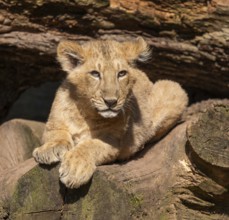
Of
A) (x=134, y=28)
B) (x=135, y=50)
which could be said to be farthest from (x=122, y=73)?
(x=134, y=28)

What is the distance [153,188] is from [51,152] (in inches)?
35.7

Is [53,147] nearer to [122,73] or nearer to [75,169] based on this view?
[75,169]

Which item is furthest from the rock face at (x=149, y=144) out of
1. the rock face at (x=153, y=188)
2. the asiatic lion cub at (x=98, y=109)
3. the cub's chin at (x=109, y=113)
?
the cub's chin at (x=109, y=113)

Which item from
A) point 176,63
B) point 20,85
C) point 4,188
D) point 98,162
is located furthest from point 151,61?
point 4,188

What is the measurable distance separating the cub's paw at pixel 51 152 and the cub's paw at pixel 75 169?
11cm

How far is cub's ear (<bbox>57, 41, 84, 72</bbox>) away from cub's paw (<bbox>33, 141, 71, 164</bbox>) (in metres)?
0.82

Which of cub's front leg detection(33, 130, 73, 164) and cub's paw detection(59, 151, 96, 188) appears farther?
cub's front leg detection(33, 130, 73, 164)

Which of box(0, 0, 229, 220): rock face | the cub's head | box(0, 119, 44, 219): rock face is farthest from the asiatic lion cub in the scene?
box(0, 119, 44, 219): rock face

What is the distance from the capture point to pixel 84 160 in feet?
16.5

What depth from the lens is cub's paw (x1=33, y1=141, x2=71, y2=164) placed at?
5.03 metres

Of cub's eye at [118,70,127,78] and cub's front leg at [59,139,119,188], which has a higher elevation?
cub's eye at [118,70,127,78]

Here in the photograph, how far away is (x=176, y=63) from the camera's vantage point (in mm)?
7227

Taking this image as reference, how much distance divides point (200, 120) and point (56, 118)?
5.29 ft

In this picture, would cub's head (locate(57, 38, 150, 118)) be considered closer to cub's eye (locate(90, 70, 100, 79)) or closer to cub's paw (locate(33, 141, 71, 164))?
cub's eye (locate(90, 70, 100, 79))
